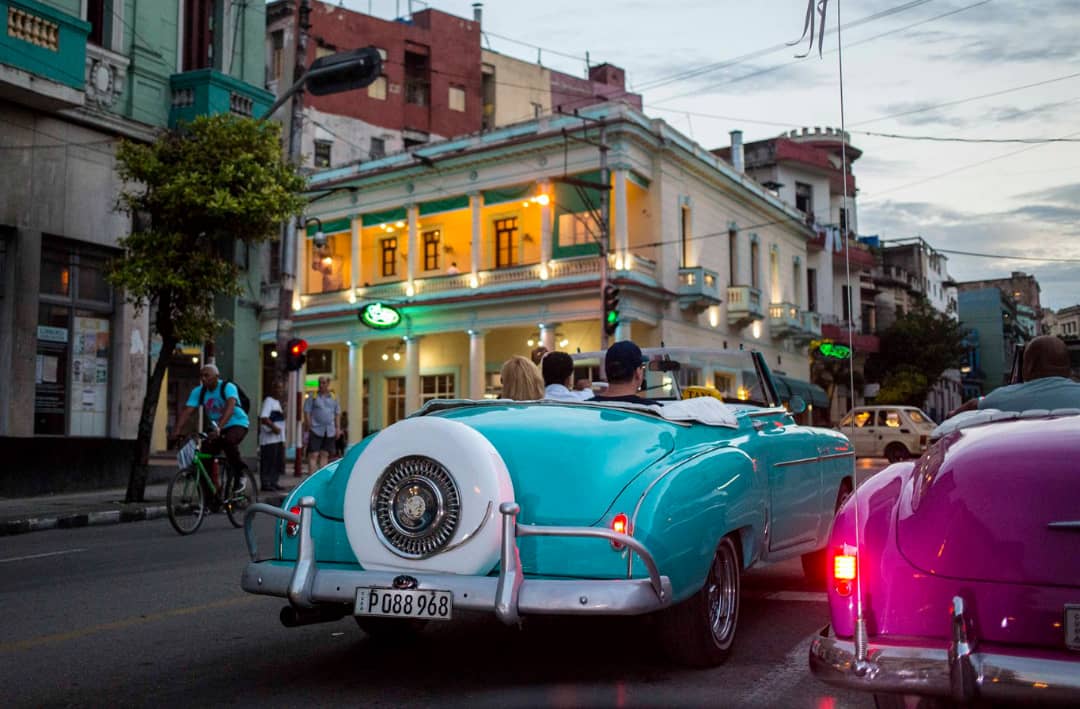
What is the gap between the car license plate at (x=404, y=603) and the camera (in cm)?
378

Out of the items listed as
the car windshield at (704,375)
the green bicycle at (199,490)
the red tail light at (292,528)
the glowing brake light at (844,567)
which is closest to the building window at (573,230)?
the green bicycle at (199,490)

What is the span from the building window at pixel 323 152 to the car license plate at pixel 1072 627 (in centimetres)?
4489

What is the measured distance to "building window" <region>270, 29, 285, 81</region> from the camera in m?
46.2

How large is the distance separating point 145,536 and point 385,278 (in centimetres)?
2920

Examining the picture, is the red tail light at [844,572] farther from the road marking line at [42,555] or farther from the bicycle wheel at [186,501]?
the bicycle wheel at [186,501]

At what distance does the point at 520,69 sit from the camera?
5344cm

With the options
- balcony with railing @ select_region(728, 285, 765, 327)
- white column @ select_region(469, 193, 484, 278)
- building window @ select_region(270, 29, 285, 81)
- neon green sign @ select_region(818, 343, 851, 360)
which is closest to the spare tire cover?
white column @ select_region(469, 193, 484, 278)

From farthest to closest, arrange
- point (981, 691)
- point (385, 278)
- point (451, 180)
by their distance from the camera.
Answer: point (385, 278) < point (451, 180) < point (981, 691)

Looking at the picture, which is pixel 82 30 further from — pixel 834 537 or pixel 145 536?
pixel 834 537

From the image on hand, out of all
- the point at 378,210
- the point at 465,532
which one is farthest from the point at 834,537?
the point at 378,210

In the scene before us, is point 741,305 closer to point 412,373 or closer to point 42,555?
point 412,373

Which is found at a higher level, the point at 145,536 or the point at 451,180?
the point at 451,180

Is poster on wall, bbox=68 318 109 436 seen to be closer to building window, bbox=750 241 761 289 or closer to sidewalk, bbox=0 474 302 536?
sidewalk, bbox=0 474 302 536

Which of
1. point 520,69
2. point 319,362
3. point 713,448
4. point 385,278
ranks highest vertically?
point 520,69
